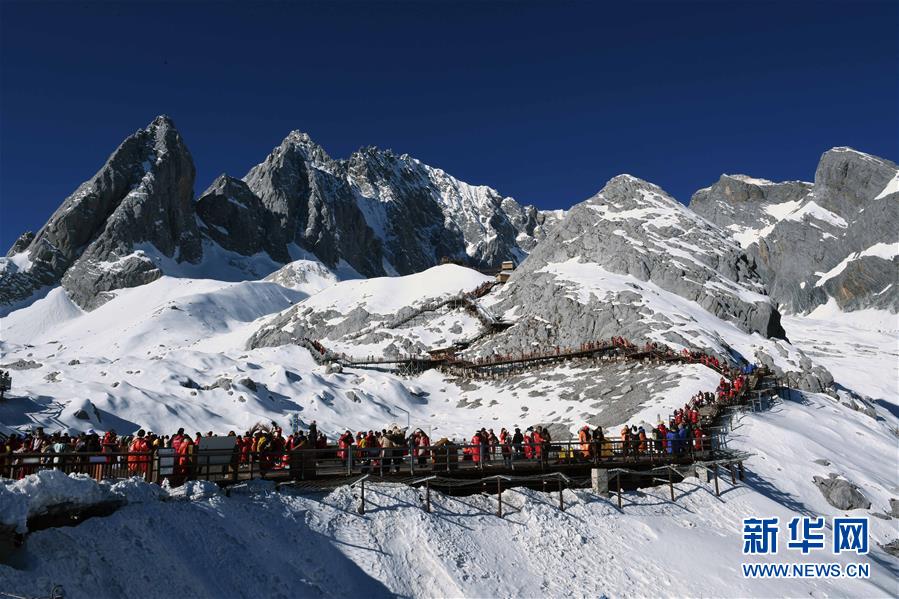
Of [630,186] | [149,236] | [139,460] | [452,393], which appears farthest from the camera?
[149,236]

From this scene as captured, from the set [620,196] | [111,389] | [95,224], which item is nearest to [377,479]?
[111,389]

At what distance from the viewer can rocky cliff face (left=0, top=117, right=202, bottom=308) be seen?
434 ft

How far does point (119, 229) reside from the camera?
480 ft

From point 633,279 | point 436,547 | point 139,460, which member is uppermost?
point 633,279

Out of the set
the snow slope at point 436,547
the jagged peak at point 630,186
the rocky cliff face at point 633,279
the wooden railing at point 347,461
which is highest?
the jagged peak at point 630,186

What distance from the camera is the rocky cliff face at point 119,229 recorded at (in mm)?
132250

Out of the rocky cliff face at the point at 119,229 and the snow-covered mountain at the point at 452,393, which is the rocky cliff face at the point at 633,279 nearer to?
the snow-covered mountain at the point at 452,393

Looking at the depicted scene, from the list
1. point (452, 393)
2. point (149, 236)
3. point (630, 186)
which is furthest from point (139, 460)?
point (149, 236)

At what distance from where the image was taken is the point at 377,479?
21156 mm

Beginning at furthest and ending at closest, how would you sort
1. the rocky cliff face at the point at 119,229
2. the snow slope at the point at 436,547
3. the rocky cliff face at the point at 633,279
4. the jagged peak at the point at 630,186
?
the rocky cliff face at the point at 119,229, the jagged peak at the point at 630,186, the rocky cliff face at the point at 633,279, the snow slope at the point at 436,547

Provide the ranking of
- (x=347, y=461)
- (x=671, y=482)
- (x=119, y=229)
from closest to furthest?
1. (x=347, y=461)
2. (x=671, y=482)
3. (x=119, y=229)

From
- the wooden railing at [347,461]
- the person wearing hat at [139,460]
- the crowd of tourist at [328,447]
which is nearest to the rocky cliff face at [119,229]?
the crowd of tourist at [328,447]

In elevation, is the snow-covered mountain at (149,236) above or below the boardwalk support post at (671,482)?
above

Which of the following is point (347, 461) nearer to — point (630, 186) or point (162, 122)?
point (630, 186)
